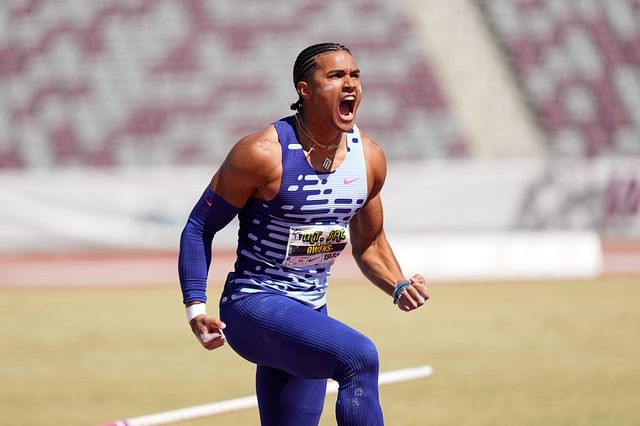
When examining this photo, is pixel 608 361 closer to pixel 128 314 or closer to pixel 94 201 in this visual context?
pixel 128 314

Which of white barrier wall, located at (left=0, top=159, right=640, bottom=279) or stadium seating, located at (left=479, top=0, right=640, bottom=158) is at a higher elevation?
stadium seating, located at (left=479, top=0, right=640, bottom=158)

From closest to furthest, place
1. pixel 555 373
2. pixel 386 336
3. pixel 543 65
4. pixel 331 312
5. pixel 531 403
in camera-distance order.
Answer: pixel 531 403 → pixel 555 373 → pixel 386 336 → pixel 331 312 → pixel 543 65

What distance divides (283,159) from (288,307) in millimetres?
640

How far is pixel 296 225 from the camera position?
15.3ft

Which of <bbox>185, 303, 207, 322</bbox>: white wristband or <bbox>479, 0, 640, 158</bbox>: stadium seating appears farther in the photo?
<bbox>479, 0, 640, 158</bbox>: stadium seating

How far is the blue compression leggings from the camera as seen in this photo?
4.20 m

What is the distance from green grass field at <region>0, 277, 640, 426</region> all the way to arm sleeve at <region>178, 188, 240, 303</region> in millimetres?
2711

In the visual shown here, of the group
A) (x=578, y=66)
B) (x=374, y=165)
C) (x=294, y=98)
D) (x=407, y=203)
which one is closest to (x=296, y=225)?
(x=374, y=165)

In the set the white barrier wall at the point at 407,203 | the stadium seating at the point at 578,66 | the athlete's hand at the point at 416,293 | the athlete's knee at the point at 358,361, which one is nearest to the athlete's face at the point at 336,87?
the athlete's hand at the point at 416,293

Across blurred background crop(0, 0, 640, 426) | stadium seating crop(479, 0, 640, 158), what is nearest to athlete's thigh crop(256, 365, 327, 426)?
blurred background crop(0, 0, 640, 426)

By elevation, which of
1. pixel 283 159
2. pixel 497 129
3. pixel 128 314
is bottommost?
pixel 128 314

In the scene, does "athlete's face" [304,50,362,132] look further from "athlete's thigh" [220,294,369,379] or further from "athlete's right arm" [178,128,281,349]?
"athlete's thigh" [220,294,369,379]

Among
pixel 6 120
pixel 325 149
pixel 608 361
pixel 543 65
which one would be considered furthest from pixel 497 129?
pixel 325 149

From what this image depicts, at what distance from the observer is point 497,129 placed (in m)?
21.1
